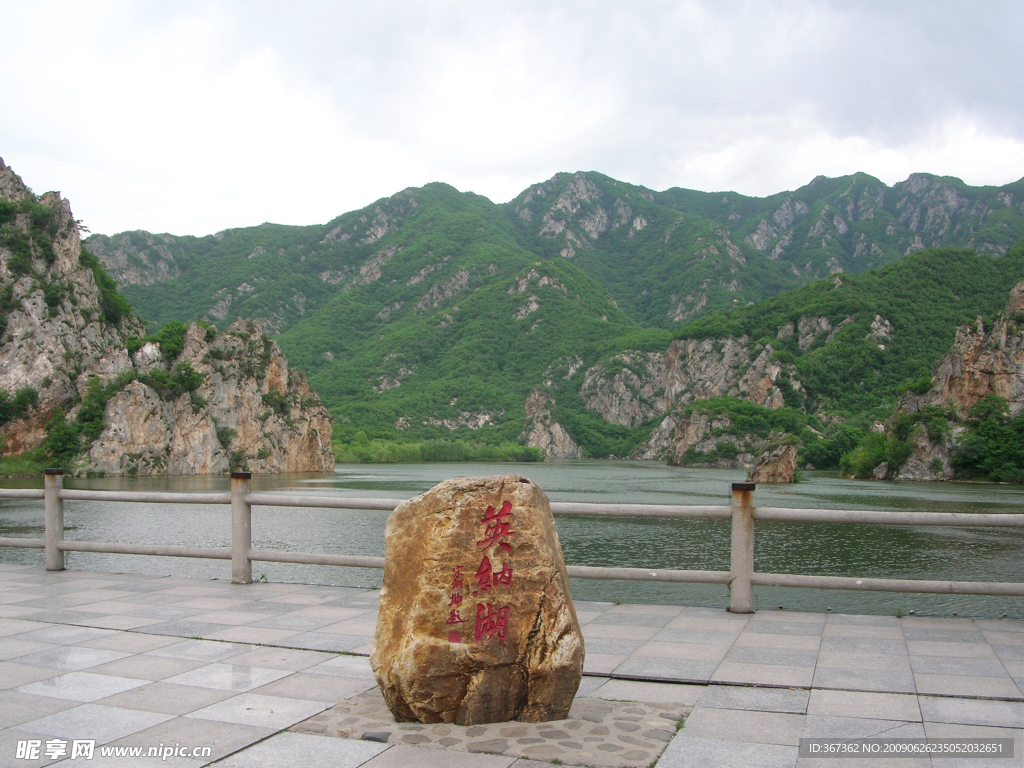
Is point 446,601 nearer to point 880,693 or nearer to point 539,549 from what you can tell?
point 539,549

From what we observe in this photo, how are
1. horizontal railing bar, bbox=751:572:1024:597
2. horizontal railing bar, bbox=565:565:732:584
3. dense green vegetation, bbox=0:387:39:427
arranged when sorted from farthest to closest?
dense green vegetation, bbox=0:387:39:427
horizontal railing bar, bbox=565:565:732:584
horizontal railing bar, bbox=751:572:1024:597

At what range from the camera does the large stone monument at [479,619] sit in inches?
184

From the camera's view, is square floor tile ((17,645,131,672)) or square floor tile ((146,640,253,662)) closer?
square floor tile ((17,645,131,672))

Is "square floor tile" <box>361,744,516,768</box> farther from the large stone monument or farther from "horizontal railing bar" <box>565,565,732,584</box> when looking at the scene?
"horizontal railing bar" <box>565,565,732,584</box>

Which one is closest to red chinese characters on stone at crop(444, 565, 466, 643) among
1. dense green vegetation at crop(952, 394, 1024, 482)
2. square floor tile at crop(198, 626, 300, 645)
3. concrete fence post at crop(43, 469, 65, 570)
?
square floor tile at crop(198, 626, 300, 645)

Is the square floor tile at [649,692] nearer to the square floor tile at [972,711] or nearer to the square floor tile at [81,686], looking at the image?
the square floor tile at [972,711]

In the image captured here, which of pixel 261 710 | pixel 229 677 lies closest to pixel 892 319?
pixel 229 677

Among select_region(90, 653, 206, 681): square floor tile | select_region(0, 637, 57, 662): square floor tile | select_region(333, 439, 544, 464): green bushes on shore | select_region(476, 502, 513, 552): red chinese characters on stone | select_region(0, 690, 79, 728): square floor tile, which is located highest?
select_region(476, 502, 513, 552): red chinese characters on stone

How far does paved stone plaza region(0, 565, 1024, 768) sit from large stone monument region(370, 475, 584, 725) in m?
0.17

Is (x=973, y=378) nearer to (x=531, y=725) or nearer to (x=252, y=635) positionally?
(x=252, y=635)

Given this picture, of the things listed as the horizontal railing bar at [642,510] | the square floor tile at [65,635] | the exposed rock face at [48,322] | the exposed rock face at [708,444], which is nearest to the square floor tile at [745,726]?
the horizontal railing bar at [642,510]

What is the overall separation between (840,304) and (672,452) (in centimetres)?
4139

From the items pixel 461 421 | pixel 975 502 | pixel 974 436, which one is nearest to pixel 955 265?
pixel 974 436

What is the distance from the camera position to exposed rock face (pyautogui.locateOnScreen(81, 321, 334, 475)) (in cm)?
7275
